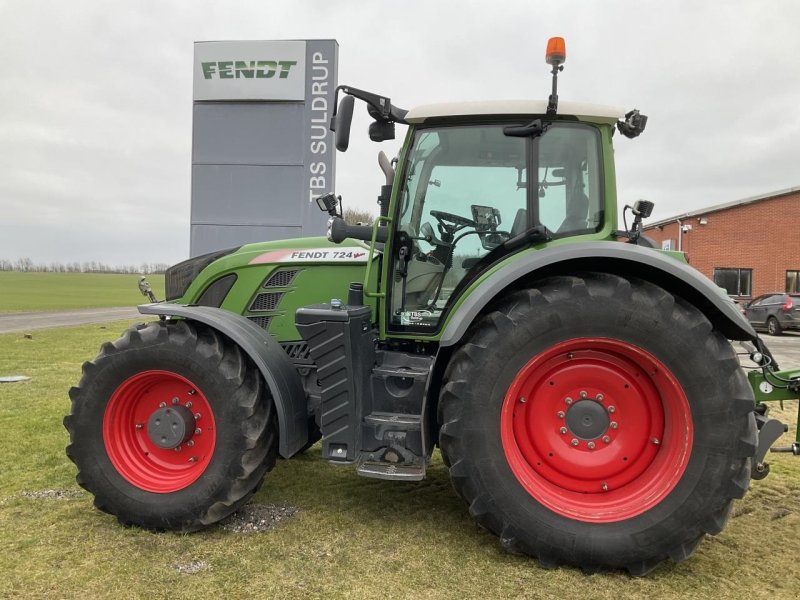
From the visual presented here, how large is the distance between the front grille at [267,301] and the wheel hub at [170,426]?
3.02 ft

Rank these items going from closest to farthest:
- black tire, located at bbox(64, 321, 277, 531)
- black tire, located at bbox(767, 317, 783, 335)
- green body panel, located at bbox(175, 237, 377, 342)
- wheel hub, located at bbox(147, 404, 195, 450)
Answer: black tire, located at bbox(64, 321, 277, 531) < wheel hub, located at bbox(147, 404, 195, 450) < green body panel, located at bbox(175, 237, 377, 342) < black tire, located at bbox(767, 317, 783, 335)

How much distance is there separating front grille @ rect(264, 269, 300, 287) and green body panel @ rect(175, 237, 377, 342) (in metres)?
0.02

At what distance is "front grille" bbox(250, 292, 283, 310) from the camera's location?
3.98 meters

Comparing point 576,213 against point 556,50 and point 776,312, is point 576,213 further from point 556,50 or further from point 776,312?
point 776,312

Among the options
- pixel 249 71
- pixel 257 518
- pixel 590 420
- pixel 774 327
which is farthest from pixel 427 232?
pixel 774 327

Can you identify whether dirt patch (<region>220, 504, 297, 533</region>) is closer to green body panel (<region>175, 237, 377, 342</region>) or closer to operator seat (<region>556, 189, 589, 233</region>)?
green body panel (<region>175, 237, 377, 342</region>)

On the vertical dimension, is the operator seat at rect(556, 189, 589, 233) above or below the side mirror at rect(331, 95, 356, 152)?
below

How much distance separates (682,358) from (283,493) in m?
2.60

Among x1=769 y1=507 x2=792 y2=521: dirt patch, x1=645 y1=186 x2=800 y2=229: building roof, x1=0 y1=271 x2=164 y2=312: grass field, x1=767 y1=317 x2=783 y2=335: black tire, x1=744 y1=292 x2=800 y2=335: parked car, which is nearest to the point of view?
x1=769 y1=507 x2=792 y2=521: dirt patch

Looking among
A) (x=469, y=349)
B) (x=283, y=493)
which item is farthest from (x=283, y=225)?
(x=469, y=349)

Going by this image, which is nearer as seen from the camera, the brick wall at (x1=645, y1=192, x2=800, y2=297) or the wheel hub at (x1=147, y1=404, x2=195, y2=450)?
the wheel hub at (x1=147, y1=404, x2=195, y2=450)

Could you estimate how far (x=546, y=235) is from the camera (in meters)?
3.17

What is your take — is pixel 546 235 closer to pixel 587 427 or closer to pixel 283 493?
pixel 587 427

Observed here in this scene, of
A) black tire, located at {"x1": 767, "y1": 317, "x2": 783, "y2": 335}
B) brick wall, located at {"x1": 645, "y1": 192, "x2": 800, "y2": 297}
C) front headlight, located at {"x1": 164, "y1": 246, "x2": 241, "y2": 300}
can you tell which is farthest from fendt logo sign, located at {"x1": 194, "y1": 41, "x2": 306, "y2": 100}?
brick wall, located at {"x1": 645, "y1": 192, "x2": 800, "y2": 297}
